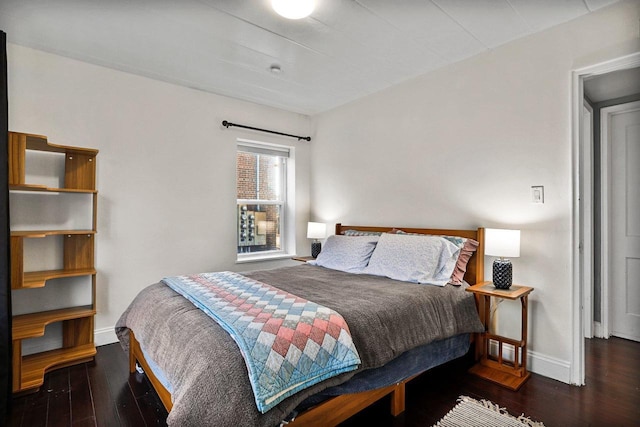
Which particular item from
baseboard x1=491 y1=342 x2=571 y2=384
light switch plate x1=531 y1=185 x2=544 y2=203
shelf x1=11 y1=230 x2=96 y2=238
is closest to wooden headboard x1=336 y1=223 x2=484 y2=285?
light switch plate x1=531 y1=185 x2=544 y2=203

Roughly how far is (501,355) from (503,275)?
2.12 ft

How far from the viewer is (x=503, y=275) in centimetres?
237

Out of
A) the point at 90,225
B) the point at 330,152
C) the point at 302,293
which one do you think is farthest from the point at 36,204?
the point at 330,152

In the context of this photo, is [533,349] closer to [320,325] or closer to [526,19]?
[320,325]

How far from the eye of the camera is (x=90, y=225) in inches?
115

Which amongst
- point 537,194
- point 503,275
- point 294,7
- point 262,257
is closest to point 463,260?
A: point 503,275

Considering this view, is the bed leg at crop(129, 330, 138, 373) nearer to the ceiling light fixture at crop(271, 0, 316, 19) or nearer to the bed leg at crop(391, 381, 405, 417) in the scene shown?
the bed leg at crop(391, 381, 405, 417)

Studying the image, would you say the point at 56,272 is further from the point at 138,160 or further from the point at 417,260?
the point at 417,260

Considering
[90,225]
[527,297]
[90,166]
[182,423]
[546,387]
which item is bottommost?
[546,387]

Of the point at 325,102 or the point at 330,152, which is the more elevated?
the point at 325,102

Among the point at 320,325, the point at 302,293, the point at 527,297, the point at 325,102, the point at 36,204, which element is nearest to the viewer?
the point at 320,325

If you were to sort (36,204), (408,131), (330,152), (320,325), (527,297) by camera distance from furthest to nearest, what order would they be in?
(330,152) < (408,131) < (36,204) < (527,297) < (320,325)

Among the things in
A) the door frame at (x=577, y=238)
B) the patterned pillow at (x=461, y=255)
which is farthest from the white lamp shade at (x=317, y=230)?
the door frame at (x=577, y=238)

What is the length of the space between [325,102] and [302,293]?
8.62 feet
